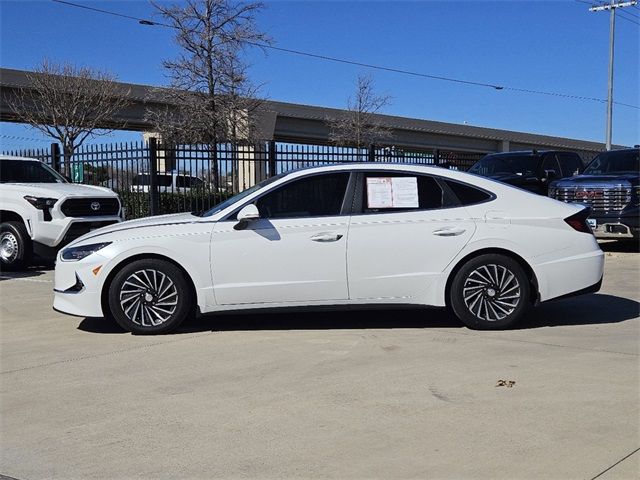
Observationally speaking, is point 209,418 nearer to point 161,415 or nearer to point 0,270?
point 161,415

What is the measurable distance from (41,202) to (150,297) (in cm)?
615

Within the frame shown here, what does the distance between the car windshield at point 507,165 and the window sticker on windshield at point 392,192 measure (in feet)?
29.8

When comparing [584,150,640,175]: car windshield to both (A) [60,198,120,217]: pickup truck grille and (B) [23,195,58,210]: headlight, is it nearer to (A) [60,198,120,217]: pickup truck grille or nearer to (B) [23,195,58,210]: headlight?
(A) [60,198,120,217]: pickup truck grille

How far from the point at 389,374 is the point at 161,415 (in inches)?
66.4

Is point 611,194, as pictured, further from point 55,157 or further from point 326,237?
point 55,157

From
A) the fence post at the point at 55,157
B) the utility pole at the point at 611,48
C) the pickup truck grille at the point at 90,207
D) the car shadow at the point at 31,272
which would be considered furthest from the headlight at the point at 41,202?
the utility pole at the point at 611,48

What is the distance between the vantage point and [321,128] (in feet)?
189

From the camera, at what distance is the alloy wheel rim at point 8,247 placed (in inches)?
470

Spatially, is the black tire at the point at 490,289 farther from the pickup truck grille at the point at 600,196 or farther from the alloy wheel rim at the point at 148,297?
the pickup truck grille at the point at 600,196

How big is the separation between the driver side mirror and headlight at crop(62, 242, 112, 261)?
1.23 metres

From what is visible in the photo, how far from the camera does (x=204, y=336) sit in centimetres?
659

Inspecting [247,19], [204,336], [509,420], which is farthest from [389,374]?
[247,19]

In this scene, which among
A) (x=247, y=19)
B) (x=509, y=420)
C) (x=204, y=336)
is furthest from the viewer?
(x=247, y=19)

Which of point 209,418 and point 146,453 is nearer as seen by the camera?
point 146,453
